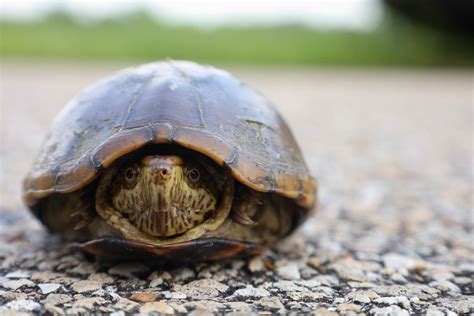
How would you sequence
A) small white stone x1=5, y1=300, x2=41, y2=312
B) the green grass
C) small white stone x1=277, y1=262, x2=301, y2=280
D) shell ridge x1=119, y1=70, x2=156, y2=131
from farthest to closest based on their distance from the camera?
the green grass, small white stone x1=277, y1=262, x2=301, y2=280, shell ridge x1=119, y1=70, x2=156, y2=131, small white stone x1=5, y1=300, x2=41, y2=312

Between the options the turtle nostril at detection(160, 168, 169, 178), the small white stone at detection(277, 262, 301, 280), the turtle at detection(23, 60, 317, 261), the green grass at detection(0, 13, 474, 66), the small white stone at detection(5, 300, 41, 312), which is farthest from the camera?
the green grass at detection(0, 13, 474, 66)

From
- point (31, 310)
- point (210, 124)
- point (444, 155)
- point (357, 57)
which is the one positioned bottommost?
point (31, 310)

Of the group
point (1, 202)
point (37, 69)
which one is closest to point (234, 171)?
point (1, 202)

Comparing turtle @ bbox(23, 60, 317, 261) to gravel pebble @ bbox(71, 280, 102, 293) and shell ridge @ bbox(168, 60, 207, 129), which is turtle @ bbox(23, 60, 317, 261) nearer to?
shell ridge @ bbox(168, 60, 207, 129)

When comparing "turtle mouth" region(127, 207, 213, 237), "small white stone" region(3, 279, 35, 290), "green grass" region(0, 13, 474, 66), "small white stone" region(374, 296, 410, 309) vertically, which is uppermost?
"green grass" region(0, 13, 474, 66)

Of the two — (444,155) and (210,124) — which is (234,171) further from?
(444,155)

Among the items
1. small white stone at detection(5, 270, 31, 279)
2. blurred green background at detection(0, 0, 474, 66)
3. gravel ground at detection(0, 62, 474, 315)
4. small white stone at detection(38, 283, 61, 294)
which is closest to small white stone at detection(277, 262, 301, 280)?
gravel ground at detection(0, 62, 474, 315)
